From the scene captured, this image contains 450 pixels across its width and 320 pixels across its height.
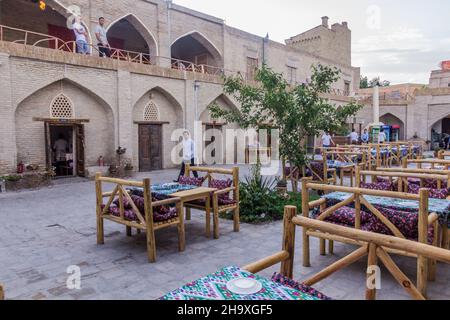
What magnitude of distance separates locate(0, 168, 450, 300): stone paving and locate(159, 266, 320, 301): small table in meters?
1.60

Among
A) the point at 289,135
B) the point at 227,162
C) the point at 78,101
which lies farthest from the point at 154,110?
the point at 289,135

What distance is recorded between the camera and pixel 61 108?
38.1 ft

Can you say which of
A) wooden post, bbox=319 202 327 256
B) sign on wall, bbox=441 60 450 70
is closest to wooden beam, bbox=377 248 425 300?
wooden post, bbox=319 202 327 256

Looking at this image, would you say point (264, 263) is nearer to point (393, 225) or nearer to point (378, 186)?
point (393, 225)

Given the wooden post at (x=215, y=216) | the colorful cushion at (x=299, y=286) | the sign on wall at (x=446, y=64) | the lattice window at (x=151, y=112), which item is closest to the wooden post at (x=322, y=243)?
the wooden post at (x=215, y=216)

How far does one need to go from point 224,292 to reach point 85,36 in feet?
41.7

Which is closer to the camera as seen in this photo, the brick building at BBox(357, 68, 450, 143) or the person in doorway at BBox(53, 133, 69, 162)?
the person in doorway at BBox(53, 133, 69, 162)

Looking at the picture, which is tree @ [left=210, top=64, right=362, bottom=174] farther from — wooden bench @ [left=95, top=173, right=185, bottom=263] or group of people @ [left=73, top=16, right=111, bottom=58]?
group of people @ [left=73, top=16, right=111, bottom=58]

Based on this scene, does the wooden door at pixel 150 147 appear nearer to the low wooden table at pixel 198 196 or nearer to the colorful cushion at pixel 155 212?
the low wooden table at pixel 198 196

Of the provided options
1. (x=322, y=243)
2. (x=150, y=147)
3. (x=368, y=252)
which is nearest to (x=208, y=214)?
(x=322, y=243)

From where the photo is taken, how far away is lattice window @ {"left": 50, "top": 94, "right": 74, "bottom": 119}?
11.4 meters

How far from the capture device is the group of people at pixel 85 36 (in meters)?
12.2
